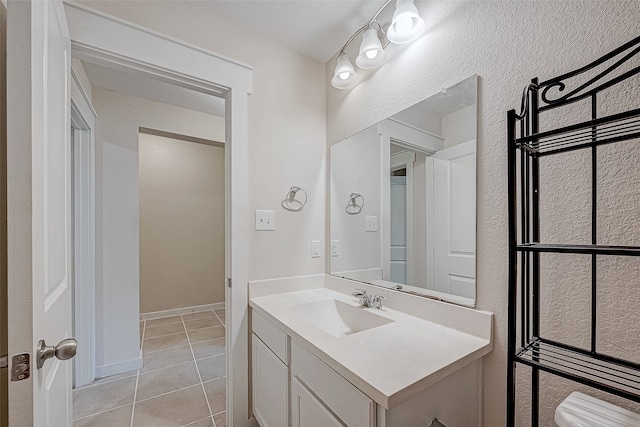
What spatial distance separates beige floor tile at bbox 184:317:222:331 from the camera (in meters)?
3.41

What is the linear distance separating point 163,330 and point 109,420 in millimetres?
1595

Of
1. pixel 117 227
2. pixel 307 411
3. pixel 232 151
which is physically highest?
pixel 232 151

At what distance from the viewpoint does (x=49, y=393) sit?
0.77 m

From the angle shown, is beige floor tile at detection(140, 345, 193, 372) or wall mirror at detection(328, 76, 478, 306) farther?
beige floor tile at detection(140, 345, 193, 372)

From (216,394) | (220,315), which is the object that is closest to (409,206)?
(216,394)

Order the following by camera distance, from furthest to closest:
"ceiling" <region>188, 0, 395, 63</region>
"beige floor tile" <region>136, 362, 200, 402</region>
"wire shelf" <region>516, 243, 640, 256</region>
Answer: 1. "beige floor tile" <region>136, 362, 200, 402</region>
2. "ceiling" <region>188, 0, 395, 63</region>
3. "wire shelf" <region>516, 243, 640, 256</region>

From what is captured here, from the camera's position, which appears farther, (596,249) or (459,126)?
(459,126)

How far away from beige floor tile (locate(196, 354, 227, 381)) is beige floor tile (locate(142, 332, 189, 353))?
0.54 m

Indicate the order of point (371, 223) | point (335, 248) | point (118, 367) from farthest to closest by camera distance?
1. point (118, 367)
2. point (335, 248)
3. point (371, 223)

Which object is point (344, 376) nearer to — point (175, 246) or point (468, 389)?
point (468, 389)

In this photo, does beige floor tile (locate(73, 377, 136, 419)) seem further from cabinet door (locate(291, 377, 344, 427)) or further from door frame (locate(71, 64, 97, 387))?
cabinet door (locate(291, 377, 344, 427))

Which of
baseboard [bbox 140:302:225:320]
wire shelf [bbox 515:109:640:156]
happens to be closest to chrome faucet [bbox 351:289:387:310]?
wire shelf [bbox 515:109:640:156]

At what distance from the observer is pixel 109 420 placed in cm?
176

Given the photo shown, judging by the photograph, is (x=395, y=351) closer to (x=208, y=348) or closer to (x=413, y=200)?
(x=413, y=200)
